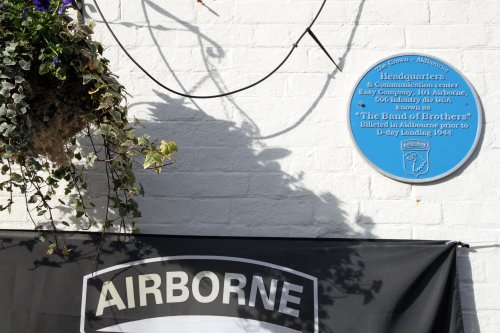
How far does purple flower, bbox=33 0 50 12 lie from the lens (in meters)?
2.06

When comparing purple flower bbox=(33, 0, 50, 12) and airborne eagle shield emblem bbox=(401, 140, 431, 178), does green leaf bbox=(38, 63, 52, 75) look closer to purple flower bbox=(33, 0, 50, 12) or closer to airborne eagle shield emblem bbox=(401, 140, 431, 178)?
purple flower bbox=(33, 0, 50, 12)

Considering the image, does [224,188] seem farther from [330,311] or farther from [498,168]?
[498,168]

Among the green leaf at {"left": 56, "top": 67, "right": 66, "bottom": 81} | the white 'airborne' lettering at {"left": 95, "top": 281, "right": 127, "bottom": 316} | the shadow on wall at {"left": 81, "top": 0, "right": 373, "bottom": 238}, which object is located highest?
the green leaf at {"left": 56, "top": 67, "right": 66, "bottom": 81}

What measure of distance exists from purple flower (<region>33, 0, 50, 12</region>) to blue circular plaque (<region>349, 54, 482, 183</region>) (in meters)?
1.30

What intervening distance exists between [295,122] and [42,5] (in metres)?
1.13

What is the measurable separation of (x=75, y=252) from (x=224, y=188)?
67cm

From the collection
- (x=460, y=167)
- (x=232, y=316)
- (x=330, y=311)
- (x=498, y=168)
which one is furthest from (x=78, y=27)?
(x=498, y=168)

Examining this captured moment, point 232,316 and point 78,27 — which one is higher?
point 78,27

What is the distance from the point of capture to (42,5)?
2.07 m

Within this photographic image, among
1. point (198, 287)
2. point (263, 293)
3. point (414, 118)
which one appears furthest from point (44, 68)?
point (414, 118)

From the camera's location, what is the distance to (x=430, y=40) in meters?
2.55

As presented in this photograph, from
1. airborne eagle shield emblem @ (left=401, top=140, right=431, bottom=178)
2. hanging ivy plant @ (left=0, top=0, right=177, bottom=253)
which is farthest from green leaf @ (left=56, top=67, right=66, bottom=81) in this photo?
airborne eagle shield emblem @ (left=401, top=140, right=431, bottom=178)

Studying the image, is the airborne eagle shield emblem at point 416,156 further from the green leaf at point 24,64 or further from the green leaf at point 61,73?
the green leaf at point 24,64

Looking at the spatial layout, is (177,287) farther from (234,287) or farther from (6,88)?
(6,88)
